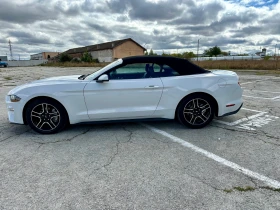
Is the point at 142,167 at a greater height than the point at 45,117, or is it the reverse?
the point at 45,117

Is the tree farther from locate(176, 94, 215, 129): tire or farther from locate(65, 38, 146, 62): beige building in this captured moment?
locate(176, 94, 215, 129): tire

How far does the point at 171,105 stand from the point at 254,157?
64.4 inches

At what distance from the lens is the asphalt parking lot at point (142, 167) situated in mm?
2080

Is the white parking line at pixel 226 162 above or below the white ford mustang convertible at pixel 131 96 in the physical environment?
below

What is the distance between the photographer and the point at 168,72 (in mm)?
3941

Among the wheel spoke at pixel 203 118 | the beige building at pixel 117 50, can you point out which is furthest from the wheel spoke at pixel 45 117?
the beige building at pixel 117 50

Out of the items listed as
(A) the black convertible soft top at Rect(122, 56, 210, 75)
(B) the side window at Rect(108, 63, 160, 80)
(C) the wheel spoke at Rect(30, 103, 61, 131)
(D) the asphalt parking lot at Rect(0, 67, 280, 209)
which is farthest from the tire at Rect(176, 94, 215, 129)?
(C) the wheel spoke at Rect(30, 103, 61, 131)

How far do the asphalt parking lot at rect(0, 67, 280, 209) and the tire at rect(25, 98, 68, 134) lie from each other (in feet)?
0.57

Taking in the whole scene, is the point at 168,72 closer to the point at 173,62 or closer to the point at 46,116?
the point at 173,62

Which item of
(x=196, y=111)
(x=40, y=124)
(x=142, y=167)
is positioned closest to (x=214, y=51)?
(x=196, y=111)

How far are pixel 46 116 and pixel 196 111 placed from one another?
115 inches

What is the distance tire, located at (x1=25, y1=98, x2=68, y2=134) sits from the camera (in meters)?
3.69

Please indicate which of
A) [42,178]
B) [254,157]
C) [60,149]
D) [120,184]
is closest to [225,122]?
[254,157]

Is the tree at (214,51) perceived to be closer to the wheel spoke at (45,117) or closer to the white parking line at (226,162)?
the white parking line at (226,162)
